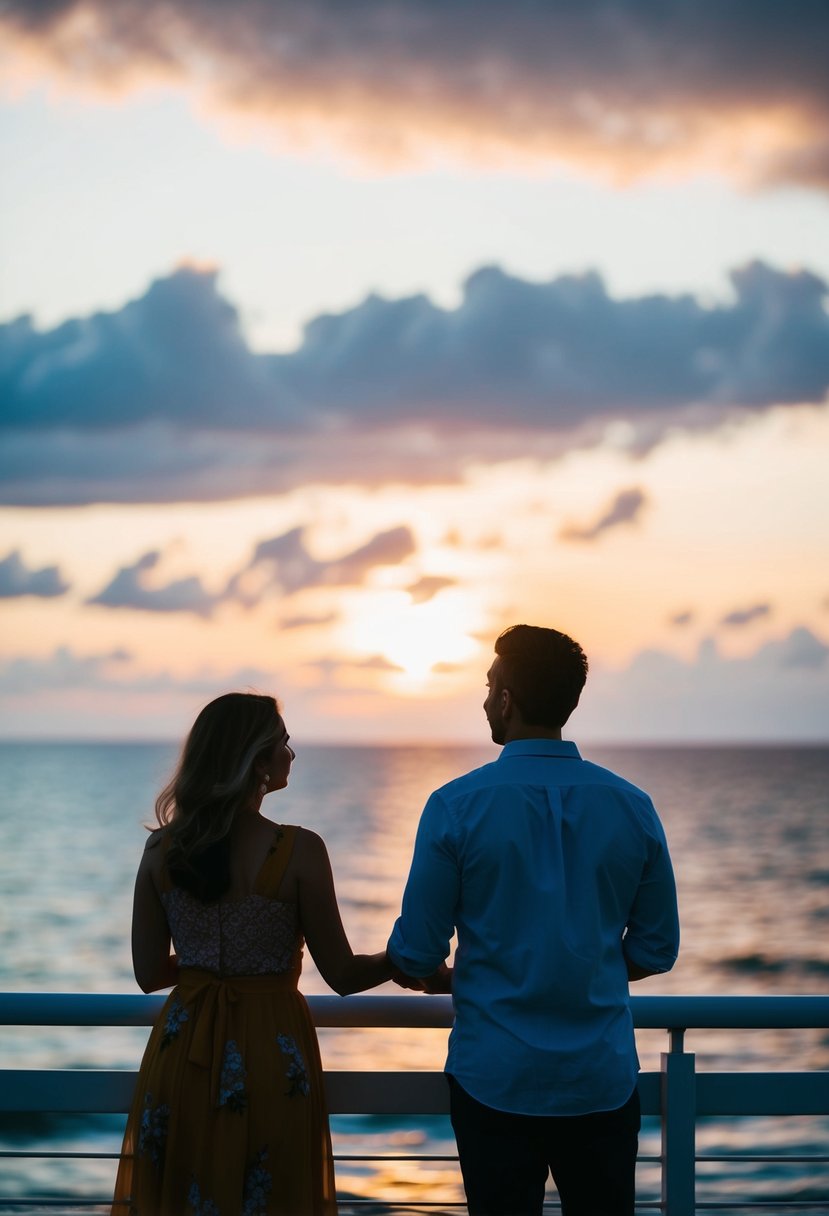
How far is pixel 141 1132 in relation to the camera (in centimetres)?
203

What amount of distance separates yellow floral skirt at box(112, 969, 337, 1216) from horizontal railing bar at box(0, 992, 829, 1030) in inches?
2.5

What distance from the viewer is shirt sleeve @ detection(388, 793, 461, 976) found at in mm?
1907

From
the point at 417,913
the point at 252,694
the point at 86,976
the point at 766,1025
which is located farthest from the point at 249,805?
the point at 86,976

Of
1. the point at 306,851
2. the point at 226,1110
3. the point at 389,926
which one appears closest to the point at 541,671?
the point at 306,851

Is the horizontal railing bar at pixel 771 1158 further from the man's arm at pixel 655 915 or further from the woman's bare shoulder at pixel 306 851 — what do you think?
the woman's bare shoulder at pixel 306 851

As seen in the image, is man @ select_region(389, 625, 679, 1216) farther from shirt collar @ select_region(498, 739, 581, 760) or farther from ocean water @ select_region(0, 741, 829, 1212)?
ocean water @ select_region(0, 741, 829, 1212)

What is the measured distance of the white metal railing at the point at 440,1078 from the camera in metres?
2.09

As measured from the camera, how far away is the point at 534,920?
6.19 feet

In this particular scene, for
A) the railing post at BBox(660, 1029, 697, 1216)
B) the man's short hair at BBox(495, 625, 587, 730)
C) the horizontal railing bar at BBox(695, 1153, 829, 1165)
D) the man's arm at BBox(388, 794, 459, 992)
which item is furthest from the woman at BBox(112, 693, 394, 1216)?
the horizontal railing bar at BBox(695, 1153, 829, 1165)

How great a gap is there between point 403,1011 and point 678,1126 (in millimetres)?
560

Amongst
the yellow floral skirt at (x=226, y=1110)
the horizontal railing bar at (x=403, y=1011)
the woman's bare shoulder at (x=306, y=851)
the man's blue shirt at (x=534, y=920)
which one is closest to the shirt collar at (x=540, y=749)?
the man's blue shirt at (x=534, y=920)

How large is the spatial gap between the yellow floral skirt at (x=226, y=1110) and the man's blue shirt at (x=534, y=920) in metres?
0.28

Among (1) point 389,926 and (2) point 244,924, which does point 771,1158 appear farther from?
(1) point 389,926

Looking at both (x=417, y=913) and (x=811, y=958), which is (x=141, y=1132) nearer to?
(x=417, y=913)
